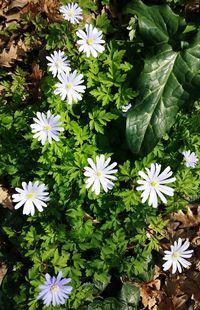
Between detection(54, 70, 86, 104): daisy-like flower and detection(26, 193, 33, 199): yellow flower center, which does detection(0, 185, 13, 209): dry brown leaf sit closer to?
detection(26, 193, 33, 199): yellow flower center

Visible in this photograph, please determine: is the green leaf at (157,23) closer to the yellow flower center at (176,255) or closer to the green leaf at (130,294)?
the yellow flower center at (176,255)

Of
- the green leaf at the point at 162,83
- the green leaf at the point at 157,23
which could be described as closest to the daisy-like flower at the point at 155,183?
the green leaf at the point at 162,83

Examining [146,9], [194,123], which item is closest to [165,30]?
[146,9]

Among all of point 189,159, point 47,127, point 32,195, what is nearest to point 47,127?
point 47,127

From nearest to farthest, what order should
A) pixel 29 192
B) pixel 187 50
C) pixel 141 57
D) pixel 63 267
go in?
pixel 29 192 → pixel 63 267 → pixel 187 50 → pixel 141 57

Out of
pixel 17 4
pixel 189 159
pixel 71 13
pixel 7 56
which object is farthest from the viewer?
pixel 17 4

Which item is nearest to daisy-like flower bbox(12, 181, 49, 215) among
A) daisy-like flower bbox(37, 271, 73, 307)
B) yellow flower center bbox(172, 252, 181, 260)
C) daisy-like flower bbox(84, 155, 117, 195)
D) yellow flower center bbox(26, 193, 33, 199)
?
yellow flower center bbox(26, 193, 33, 199)

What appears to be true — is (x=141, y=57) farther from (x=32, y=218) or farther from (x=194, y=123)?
(x=32, y=218)

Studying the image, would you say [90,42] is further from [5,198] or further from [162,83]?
[5,198]

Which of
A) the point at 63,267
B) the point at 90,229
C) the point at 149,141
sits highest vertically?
the point at 149,141
